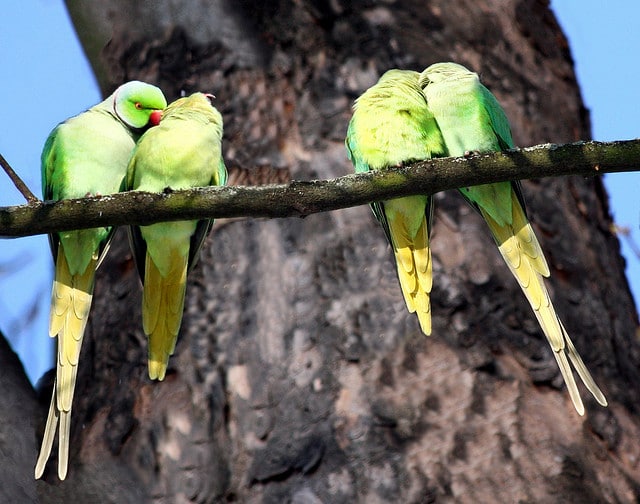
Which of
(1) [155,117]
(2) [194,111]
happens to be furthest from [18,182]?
(1) [155,117]

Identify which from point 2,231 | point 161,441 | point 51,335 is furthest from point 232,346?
point 2,231

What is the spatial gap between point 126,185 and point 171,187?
0.22 meters

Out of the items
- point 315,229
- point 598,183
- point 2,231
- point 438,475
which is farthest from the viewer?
point 598,183

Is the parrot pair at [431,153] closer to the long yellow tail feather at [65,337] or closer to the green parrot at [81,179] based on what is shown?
the green parrot at [81,179]

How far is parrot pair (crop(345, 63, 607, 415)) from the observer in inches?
134

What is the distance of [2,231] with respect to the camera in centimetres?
280

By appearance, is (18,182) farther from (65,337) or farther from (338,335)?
(338,335)

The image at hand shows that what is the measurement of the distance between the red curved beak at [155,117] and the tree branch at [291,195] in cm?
110

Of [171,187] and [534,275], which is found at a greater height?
[171,187]

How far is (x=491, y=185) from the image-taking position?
3.63 m

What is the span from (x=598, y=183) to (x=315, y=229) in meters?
1.39

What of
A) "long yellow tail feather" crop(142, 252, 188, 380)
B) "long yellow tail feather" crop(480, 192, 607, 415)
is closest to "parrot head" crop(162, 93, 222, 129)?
"long yellow tail feather" crop(142, 252, 188, 380)

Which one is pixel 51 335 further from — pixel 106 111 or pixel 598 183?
pixel 598 183

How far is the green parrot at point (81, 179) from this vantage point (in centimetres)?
358
